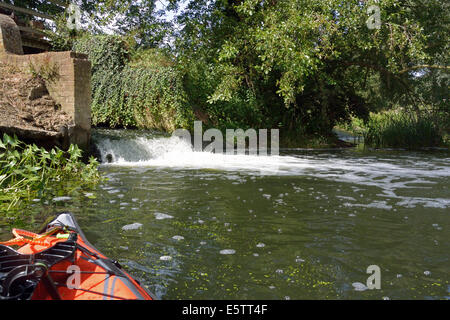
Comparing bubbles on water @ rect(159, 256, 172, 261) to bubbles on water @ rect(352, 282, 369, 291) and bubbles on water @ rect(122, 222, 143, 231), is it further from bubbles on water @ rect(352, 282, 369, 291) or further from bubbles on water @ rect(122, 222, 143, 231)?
bubbles on water @ rect(352, 282, 369, 291)

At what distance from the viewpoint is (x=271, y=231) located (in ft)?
15.2

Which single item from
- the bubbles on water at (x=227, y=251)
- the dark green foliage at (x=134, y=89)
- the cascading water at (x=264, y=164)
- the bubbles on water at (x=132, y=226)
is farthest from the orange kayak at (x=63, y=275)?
the dark green foliage at (x=134, y=89)

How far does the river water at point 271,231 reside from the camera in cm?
322

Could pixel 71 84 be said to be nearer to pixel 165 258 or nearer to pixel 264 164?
pixel 264 164

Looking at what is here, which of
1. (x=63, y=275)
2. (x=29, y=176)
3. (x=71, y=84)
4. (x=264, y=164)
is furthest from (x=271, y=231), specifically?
(x=71, y=84)

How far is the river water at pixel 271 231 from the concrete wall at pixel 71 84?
6.33ft

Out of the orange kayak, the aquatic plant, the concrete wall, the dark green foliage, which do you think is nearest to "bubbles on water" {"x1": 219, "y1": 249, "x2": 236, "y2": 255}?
the orange kayak

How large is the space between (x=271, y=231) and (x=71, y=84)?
793cm

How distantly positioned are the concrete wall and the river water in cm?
193

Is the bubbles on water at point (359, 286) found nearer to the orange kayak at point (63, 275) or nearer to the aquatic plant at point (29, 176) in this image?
the orange kayak at point (63, 275)

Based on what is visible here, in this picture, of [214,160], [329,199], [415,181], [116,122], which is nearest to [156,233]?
[329,199]

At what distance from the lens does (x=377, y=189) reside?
24.6ft

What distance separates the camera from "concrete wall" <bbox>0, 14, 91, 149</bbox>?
1036 centimetres
